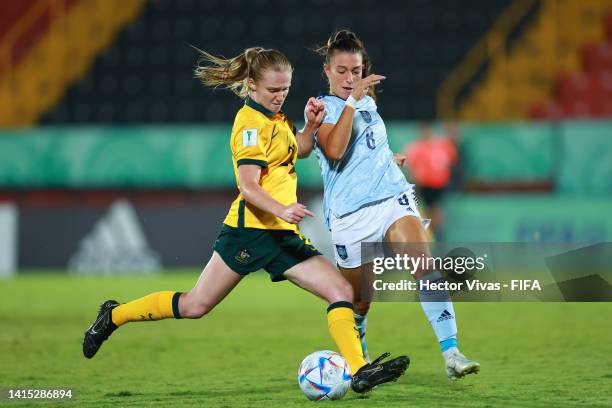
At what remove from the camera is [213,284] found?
5805mm

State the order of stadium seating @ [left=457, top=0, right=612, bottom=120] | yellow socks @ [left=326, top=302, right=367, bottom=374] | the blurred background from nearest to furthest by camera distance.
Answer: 1. yellow socks @ [left=326, top=302, right=367, bottom=374]
2. the blurred background
3. stadium seating @ [left=457, top=0, right=612, bottom=120]

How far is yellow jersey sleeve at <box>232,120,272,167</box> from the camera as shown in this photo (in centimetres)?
A: 557

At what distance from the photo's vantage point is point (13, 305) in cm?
1131

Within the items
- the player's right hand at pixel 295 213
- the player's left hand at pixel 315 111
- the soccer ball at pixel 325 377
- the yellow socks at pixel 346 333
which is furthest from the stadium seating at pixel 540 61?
the player's right hand at pixel 295 213

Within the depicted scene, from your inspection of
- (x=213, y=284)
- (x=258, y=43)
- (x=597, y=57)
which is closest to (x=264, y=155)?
(x=213, y=284)

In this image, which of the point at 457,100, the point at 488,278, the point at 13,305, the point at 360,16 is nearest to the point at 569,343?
the point at 488,278

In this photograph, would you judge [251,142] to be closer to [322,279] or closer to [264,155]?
[264,155]

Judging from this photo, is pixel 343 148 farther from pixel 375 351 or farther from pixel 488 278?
pixel 375 351

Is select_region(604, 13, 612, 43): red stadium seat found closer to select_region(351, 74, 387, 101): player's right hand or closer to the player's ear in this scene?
select_region(351, 74, 387, 101): player's right hand

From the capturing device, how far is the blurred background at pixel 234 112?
1514cm

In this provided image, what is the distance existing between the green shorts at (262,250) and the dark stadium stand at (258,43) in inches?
488

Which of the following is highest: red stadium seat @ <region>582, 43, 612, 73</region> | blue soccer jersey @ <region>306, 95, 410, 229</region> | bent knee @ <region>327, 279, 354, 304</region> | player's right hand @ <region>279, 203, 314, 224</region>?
red stadium seat @ <region>582, 43, 612, 73</region>

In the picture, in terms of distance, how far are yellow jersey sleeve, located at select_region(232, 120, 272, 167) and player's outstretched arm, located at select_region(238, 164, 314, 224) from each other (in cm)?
4

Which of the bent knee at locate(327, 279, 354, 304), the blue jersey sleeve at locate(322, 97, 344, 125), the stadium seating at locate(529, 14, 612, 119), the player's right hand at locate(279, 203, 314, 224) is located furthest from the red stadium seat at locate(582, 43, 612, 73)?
the player's right hand at locate(279, 203, 314, 224)
